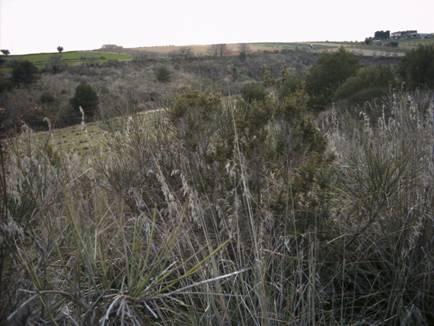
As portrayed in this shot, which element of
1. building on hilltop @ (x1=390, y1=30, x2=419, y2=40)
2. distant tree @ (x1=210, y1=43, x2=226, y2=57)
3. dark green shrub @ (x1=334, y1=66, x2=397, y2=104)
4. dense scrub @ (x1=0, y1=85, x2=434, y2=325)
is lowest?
dense scrub @ (x1=0, y1=85, x2=434, y2=325)

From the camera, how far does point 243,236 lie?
8.00 ft

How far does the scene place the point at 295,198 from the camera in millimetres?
2430

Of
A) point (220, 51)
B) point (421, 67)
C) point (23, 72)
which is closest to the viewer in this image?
point (220, 51)

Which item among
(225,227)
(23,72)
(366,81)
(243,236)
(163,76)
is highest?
(23,72)

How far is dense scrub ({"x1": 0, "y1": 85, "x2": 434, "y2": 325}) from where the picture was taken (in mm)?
1702

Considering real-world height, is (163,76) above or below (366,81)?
above

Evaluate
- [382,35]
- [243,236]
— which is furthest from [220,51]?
[382,35]

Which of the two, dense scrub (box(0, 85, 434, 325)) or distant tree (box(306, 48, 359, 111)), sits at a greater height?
distant tree (box(306, 48, 359, 111))

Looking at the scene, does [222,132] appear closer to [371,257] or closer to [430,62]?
[371,257]

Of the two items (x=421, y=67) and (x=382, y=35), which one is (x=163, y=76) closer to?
(x=421, y=67)

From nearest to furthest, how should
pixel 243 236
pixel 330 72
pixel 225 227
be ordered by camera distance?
1. pixel 225 227
2. pixel 243 236
3. pixel 330 72

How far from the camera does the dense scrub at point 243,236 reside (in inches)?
67.0

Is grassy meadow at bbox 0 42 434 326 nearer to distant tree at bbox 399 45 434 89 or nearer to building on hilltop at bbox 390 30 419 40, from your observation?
distant tree at bbox 399 45 434 89

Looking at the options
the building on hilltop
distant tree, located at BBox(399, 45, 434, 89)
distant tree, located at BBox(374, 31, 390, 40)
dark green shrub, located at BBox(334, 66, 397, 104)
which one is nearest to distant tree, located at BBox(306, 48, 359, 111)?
dark green shrub, located at BBox(334, 66, 397, 104)
